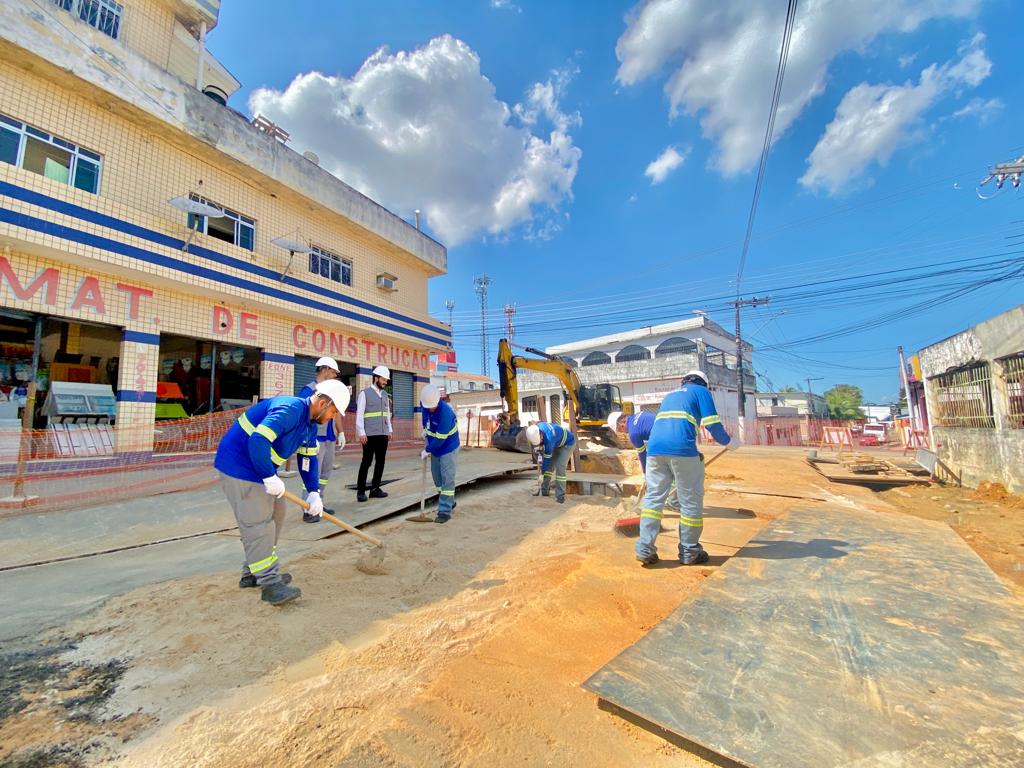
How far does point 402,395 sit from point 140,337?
723 centimetres

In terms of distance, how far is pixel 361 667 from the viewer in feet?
6.75

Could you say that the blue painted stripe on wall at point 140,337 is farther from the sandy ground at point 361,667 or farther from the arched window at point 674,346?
the arched window at point 674,346

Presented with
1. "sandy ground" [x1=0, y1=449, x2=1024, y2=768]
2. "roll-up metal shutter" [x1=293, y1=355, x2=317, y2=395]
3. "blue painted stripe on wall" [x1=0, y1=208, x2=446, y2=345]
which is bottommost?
"sandy ground" [x1=0, y1=449, x2=1024, y2=768]

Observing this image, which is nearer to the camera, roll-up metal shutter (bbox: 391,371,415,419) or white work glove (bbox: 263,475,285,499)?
white work glove (bbox: 263,475,285,499)

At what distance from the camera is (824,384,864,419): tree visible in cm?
5150

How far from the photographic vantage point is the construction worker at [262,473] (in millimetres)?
2840

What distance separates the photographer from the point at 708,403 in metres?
3.88

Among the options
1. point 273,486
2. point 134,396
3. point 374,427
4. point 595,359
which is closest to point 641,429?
point 374,427

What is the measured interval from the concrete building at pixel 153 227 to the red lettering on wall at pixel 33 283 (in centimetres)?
2

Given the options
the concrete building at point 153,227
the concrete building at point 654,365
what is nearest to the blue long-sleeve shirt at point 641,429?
the concrete building at point 153,227

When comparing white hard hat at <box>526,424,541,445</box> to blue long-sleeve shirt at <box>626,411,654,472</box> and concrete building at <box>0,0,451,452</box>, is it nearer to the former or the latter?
blue long-sleeve shirt at <box>626,411,654,472</box>

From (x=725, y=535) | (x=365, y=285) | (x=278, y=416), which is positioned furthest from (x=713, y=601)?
(x=365, y=285)

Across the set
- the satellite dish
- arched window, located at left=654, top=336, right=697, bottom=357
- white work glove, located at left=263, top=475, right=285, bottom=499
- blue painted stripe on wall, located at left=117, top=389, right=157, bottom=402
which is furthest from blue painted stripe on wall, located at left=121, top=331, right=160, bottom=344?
arched window, located at left=654, top=336, right=697, bottom=357

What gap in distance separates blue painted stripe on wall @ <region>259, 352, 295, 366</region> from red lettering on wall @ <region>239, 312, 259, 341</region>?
1.45ft
